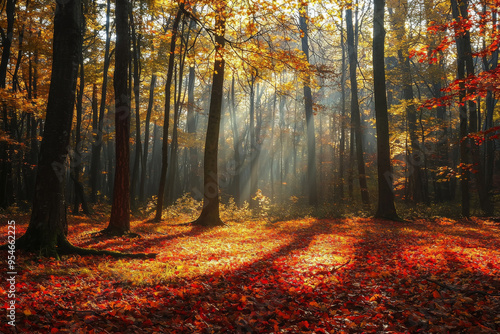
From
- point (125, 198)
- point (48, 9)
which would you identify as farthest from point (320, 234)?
point (48, 9)

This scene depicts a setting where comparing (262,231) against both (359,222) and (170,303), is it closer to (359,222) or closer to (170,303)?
(359,222)

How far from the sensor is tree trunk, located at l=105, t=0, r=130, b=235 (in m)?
9.51

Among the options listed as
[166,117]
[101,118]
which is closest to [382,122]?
[166,117]

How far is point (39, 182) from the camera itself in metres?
6.01

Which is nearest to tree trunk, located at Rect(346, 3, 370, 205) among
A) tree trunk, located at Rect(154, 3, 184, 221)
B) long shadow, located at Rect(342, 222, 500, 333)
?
tree trunk, located at Rect(154, 3, 184, 221)

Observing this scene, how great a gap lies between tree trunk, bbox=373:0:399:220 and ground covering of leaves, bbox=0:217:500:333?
19.2ft

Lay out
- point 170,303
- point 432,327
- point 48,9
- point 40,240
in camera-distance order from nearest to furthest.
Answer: point 432,327, point 170,303, point 40,240, point 48,9

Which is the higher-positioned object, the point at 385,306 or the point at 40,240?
the point at 40,240

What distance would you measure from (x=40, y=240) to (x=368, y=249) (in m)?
7.38

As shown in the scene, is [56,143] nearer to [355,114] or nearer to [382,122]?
[382,122]

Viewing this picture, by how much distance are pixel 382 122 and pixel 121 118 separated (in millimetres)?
10732

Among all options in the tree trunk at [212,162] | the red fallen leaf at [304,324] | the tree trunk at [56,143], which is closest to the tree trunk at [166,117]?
the tree trunk at [212,162]

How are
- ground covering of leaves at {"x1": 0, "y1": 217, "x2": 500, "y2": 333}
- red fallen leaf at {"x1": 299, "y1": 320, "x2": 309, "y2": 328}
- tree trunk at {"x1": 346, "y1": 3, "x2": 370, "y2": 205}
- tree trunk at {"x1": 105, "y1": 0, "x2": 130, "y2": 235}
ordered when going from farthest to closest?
1. tree trunk at {"x1": 346, "y1": 3, "x2": 370, "y2": 205}
2. tree trunk at {"x1": 105, "y1": 0, "x2": 130, "y2": 235}
3. red fallen leaf at {"x1": 299, "y1": 320, "x2": 309, "y2": 328}
4. ground covering of leaves at {"x1": 0, "y1": 217, "x2": 500, "y2": 333}

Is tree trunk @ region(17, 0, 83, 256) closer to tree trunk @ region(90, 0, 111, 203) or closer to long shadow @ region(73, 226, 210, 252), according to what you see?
long shadow @ region(73, 226, 210, 252)
